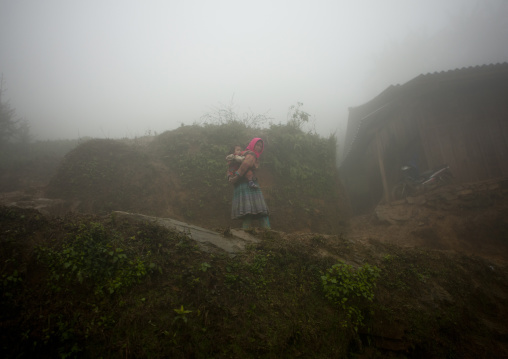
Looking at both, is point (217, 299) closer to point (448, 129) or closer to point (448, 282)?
point (448, 282)

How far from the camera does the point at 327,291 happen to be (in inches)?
111

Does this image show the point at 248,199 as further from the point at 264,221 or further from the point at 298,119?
the point at 298,119

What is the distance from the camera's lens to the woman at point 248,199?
5.19 metres

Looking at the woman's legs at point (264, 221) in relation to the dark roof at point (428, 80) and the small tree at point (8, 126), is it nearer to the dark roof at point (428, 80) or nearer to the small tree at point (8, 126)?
the dark roof at point (428, 80)

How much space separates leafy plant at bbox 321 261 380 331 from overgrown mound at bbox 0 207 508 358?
0.05 ft

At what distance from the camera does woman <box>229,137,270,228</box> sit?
519cm

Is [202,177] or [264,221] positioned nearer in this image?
[264,221]

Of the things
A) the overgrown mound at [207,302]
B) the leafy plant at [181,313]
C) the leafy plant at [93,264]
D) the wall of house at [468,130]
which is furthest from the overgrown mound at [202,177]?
the leafy plant at [181,313]

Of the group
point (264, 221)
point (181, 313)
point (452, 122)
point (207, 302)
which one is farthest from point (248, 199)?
point (452, 122)

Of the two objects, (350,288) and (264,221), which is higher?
(264,221)

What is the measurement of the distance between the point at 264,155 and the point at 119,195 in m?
5.07

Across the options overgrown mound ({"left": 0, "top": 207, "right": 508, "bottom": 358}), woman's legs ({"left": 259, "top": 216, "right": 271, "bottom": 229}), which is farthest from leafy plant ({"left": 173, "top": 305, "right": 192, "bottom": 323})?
woman's legs ({"left": 259, "top": 216, "right": 271, "bottom": 229})

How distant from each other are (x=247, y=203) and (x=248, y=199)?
0.32 ft

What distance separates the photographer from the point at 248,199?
526cm
